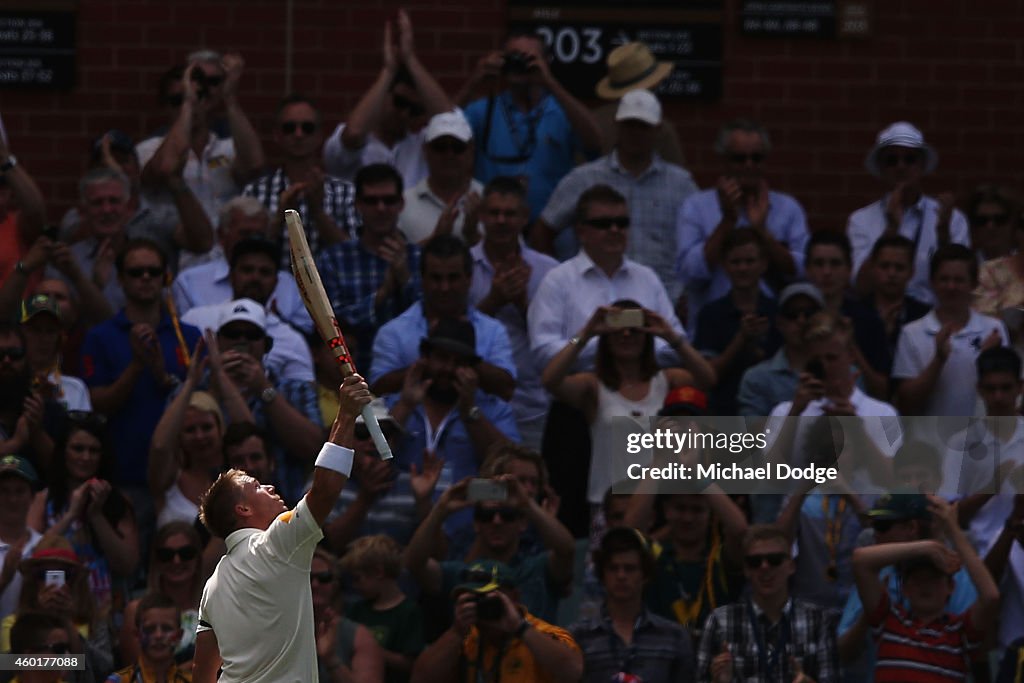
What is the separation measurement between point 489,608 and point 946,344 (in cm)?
358

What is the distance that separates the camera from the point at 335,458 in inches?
313

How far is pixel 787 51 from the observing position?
51.7 ft

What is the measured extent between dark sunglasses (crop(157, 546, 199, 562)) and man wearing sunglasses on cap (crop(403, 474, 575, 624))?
1.02m

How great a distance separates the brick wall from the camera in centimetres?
1545

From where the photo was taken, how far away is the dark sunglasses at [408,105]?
46.7 ft

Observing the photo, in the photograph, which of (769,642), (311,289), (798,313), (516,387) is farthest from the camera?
(516,387)

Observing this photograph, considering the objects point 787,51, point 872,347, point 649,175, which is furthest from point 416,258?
point 787,51

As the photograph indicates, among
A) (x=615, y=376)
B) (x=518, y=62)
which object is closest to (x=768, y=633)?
(x=615, y=376)

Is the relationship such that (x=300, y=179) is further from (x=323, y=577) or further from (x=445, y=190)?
(x=323, y=577)

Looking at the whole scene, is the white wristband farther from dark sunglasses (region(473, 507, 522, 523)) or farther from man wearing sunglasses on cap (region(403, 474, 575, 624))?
dark sunglasses (region(473, 507, 522, 523))

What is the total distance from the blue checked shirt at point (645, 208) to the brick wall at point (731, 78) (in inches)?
70.7

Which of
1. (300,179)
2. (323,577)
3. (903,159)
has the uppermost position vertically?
(903,159)

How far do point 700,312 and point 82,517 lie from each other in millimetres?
3777

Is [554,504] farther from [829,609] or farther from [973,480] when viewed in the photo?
[973,480]
